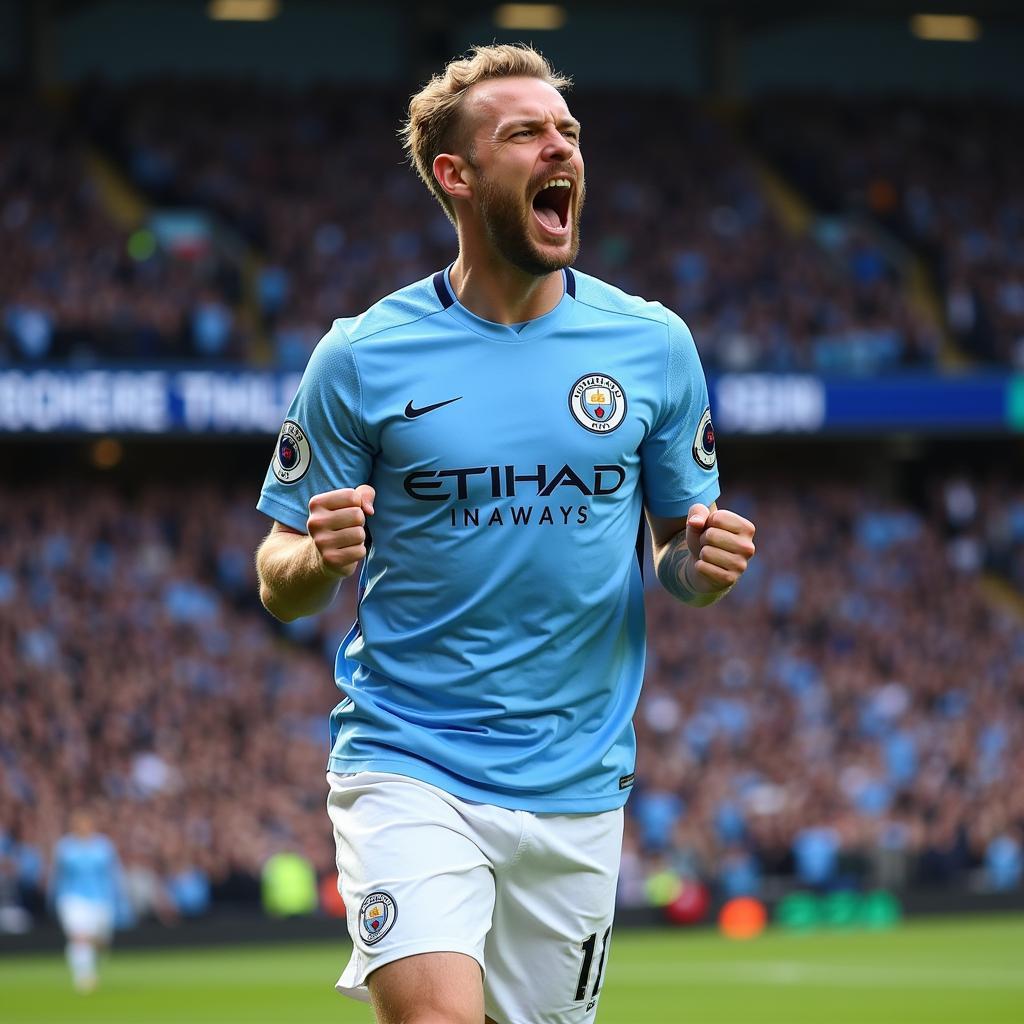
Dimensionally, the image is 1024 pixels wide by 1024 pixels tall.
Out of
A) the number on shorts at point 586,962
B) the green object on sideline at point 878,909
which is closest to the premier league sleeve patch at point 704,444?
the number on shorts at point 586,962

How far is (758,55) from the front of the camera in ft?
118

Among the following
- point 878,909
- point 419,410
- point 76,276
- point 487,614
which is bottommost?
point 878,909

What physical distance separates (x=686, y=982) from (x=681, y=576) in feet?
45.8

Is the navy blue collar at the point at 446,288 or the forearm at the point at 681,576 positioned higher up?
the navy blue collar at the point at 446,288

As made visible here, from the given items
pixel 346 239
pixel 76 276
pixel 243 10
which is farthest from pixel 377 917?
pixel 243 10

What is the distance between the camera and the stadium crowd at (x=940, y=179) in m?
31.0

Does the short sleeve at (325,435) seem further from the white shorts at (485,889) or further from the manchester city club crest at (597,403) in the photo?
the white shorts at (485,889)

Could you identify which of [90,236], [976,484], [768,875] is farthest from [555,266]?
[976,484]

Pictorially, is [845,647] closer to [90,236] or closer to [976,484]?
[976,484]

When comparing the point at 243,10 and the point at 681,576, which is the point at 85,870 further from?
the point at 243,10

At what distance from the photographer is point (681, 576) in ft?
16.7

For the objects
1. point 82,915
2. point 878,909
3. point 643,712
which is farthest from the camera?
point 643,712

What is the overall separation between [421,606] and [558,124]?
114 cm

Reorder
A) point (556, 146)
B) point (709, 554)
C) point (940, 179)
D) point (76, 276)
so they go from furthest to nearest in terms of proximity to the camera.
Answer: point (940, 179) < point (76, 276) < point (556, 146) < point (709, 554)
